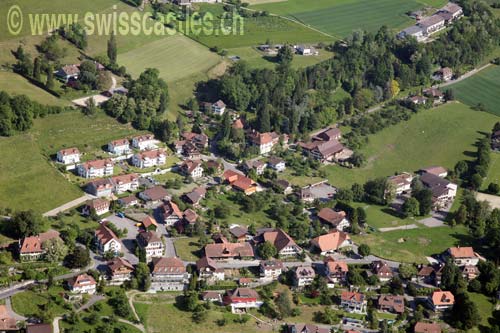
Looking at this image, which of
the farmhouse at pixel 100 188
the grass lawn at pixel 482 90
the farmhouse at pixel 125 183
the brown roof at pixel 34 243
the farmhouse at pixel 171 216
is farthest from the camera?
the grass lawn at pixel 482 90

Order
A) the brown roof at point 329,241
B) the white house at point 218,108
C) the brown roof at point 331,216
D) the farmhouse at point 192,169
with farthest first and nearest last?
the white house at point 218,108, the farmhouse at point 192,169, the brown roof at point 331,216, the brown roof at point 329,241

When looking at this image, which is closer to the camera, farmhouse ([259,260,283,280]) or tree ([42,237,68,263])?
tree ([42,237,68,263])

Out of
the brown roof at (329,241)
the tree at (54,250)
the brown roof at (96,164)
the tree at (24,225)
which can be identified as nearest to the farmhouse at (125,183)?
the brown roof at (96,164)

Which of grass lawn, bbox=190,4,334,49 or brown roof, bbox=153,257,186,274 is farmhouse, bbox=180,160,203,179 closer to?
brown roof, bbox=153,257,186,274

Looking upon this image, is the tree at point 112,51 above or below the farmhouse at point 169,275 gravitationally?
above

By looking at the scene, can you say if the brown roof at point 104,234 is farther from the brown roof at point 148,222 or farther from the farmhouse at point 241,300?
the farmhouse at point 241,300

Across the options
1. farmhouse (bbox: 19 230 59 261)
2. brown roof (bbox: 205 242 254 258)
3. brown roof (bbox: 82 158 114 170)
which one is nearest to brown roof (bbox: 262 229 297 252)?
brown roof (bbox: 205 242 254 258)

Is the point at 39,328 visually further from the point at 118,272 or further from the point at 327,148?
the point at 327,148
